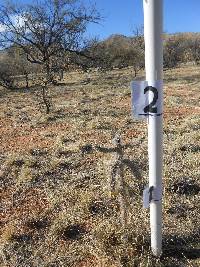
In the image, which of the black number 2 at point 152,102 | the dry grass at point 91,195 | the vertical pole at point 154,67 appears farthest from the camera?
the dry grass at point 91,195

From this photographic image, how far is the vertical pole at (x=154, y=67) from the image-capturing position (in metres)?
3.17

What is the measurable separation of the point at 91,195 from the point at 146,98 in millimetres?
2231

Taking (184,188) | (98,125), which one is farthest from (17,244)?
(98,125)

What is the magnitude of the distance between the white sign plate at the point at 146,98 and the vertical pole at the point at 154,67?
0.03 meters

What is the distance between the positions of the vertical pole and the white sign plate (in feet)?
0.09

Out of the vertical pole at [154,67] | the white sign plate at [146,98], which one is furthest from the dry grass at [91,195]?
the white sign plate at [146,98]

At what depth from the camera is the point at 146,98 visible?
3330 mm

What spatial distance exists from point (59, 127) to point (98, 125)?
3.24ft

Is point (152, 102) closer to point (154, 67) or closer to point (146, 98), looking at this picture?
point (146, 98)

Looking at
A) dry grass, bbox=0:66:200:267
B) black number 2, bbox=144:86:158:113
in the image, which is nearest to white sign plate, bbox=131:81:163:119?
black number 2, bbox=144:86:158:113

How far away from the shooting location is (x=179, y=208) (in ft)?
15.8

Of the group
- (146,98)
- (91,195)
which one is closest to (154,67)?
(146,98)

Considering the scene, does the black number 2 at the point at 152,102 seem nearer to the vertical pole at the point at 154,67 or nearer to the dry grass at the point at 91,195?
the vertical pole at the point at 154,67

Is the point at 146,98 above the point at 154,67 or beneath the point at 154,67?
beneath
